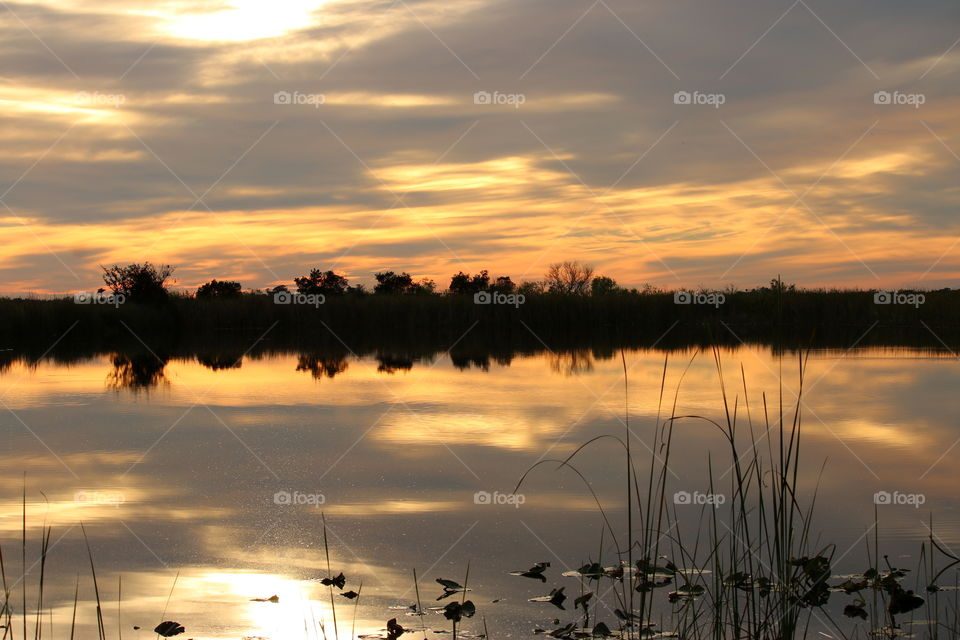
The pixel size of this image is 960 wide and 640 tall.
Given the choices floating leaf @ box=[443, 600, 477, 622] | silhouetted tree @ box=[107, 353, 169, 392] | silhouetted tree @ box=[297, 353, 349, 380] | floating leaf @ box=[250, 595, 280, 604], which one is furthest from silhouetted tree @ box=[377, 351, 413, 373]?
floating leaf @ box=[443, 600, 477, 622]

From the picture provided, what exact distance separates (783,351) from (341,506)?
12.7 meters

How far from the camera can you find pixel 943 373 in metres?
12.1

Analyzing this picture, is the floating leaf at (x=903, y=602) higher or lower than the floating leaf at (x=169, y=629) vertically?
higher

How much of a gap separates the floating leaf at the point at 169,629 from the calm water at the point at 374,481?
7cm

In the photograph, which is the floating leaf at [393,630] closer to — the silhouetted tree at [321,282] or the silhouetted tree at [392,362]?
the silhouetted tree at [392,362]

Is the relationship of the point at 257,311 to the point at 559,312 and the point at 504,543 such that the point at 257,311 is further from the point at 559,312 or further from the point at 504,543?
the point at 504,543

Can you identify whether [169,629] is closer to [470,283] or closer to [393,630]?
[393,630]

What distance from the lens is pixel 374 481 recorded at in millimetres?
5867

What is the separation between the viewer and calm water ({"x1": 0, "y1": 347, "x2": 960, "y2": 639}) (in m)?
3.77

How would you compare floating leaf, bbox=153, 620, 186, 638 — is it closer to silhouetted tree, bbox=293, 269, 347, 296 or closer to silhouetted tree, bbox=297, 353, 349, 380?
silhouetted tree, bbox=297, 353, 349, 380

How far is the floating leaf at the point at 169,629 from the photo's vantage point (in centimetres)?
322

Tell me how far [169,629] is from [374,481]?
2.67m

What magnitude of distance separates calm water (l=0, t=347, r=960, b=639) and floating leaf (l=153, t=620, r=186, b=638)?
0.07 metres

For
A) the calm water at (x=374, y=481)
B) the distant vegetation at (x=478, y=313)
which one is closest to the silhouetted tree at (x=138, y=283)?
the distant vegetation at (x=478, y=313)
